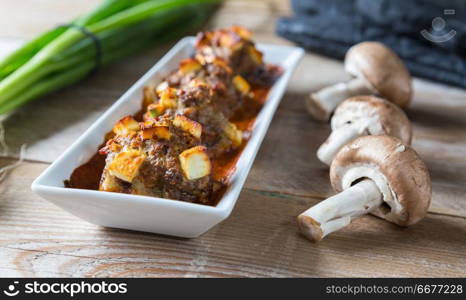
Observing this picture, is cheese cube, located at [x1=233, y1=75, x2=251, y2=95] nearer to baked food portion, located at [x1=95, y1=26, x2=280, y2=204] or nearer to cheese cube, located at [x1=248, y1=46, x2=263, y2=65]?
baked food portion, located at [x1=95, y1=26, x2=280, y2=204]

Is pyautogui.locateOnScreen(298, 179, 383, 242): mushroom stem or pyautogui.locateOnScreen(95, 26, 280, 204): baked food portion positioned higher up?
pyautogui.locateOnScreen(95, 26, 280, 204): baked food portion

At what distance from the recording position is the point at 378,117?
2.37 meters

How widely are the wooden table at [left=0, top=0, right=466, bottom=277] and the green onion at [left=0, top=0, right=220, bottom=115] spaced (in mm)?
188

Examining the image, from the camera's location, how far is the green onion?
2.79 metres

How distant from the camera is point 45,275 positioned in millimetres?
1802

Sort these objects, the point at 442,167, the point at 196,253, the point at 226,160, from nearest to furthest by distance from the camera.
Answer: the point at 196,253
the point at 226,160
the point at 442,167

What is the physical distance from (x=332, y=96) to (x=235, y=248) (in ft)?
Result: 4.02

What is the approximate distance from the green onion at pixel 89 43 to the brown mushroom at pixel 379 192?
161cm

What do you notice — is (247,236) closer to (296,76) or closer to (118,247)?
(118,247)

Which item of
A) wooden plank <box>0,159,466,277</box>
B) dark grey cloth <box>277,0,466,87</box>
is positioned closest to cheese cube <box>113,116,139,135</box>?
wooden plank <box>0,159,466,277</box>

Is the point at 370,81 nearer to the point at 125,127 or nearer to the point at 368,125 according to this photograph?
the point at 368,125

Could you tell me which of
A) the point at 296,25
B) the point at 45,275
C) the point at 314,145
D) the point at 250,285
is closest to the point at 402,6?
the point at 296,25

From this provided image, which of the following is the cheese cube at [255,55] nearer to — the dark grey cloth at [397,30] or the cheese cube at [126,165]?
the dark grey cloth at [397,30]

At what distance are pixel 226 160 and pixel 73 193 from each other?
27.6 inches
